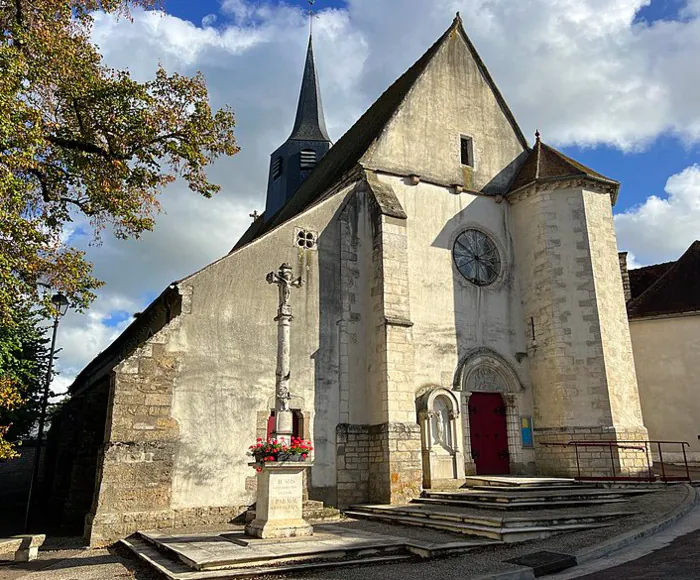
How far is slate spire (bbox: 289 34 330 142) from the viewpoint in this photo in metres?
28.4

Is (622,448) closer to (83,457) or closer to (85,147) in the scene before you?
(85,147)

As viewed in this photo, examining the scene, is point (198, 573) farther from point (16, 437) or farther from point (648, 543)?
point (16, 437)

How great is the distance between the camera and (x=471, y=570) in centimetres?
662

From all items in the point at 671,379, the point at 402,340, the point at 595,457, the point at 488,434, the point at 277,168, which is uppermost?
the point at 277,168

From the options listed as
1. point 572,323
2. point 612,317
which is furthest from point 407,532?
point 612,317

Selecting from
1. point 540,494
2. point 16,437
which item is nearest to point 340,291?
point 540,494

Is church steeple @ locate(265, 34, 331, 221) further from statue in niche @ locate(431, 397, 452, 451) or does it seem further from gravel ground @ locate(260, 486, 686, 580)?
gravel ground @ locate(260, 486, 686, 580)

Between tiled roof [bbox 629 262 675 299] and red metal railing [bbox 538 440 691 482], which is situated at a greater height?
tiled roof [bbox 629 262 675 299]

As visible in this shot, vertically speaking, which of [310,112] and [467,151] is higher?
[310,112]

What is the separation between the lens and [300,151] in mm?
27812

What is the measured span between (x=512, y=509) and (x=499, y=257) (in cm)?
804

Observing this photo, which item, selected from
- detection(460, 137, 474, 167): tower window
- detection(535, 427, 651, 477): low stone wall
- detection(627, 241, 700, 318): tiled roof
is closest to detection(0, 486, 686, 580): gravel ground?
detection(535, 427, 651, 477): low stone wall

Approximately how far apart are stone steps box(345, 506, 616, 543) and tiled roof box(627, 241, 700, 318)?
11.5 meters

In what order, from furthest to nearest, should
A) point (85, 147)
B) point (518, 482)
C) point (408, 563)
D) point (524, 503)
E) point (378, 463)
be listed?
point (378, 463)
point (518, 482)
point (524, 503)
point (85, 147)
point (408, 563)
